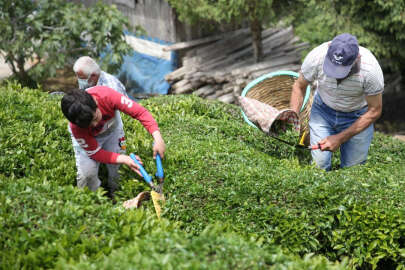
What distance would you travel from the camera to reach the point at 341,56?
4375 mm

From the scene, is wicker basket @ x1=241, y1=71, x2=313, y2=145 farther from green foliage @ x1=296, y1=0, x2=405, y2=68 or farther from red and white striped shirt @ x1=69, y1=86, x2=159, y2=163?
green foliage @ x1=296, y1=0, x2=405, y2=68

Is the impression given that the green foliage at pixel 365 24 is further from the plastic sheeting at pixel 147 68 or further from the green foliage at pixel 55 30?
the green foliage at pixel 55 30

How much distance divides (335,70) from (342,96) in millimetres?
472

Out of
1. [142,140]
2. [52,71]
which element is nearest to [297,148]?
[142,140]

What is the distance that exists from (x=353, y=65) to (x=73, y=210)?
3.11 meters

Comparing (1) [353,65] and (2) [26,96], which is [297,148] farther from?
(2) [26,96]

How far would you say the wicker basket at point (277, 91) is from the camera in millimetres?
6171

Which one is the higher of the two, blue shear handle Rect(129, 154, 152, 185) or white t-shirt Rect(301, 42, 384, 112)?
white t-shirt Rect(301, 42, 384, 112)

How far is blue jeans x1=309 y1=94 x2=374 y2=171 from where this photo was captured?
509 centimetres

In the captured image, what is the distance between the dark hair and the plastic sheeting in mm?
7208

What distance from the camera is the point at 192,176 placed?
4.48 m

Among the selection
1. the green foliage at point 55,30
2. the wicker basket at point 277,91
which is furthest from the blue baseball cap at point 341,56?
the green foliage at point 55,30

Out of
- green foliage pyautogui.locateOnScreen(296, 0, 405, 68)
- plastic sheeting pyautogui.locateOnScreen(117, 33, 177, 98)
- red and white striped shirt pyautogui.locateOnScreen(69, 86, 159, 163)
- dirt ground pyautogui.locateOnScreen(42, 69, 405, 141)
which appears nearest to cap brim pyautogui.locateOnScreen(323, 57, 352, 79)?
red and white striped shirt pyautogui.locateOnScreen(69, 86, 159, 163)

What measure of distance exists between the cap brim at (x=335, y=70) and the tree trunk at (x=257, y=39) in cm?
583
